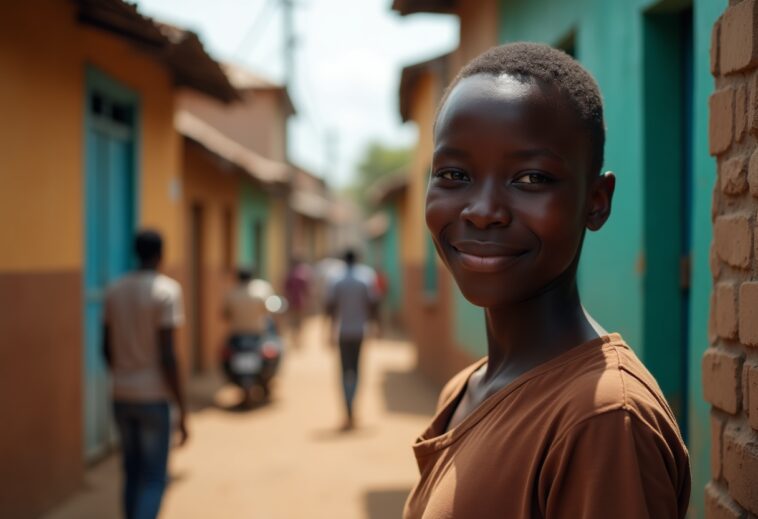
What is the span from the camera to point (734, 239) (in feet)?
5.86

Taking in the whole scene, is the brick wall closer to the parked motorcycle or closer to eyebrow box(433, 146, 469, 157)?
eyebrow box(433, 146, 469, 157)

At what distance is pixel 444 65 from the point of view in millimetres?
10273

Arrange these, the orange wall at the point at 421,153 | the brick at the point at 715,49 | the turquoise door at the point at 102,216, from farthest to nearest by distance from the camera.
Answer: the orange wall at the point at 421,153
the turquoise door at the point at 102,216
the brick at the point at 715,49

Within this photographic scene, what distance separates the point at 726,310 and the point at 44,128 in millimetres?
4901

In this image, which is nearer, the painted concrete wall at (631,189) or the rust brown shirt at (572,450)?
the rust brown shirt at (572,450)

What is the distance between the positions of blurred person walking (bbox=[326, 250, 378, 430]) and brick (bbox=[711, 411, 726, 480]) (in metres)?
6.81

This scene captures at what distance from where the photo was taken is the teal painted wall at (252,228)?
1602cm

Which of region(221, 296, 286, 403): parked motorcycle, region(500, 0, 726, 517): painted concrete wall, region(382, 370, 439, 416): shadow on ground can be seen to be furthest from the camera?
region(382, 370, 439, 416): shadow on ground

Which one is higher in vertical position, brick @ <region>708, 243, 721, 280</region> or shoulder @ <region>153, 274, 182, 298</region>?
brick @ <region>708, 243, 721, 280</region>

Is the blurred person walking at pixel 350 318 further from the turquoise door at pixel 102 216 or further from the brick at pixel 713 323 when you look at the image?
the brick at pixel 713 323

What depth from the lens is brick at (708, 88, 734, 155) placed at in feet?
5.97

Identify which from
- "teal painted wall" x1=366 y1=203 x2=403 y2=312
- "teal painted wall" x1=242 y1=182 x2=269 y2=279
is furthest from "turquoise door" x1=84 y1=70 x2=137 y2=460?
"teal painted wall" x1=366 y1=203 x2=403 y2=312

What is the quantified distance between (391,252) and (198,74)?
708 inches

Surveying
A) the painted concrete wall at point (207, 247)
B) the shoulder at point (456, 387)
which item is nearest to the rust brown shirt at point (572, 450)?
the shoulder at point (456, 387)
